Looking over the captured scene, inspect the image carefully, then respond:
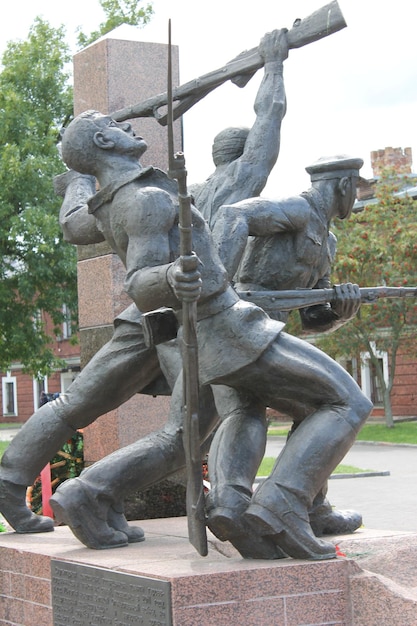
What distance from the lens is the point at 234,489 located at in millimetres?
4957

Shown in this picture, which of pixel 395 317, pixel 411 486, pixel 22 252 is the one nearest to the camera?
pixel 411 486

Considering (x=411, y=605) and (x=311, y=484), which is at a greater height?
(x=311, y=484)

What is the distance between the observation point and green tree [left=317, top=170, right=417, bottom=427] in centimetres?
2797

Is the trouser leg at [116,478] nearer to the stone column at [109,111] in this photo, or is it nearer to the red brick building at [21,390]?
the stone column at [109,111]

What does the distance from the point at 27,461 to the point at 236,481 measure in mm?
1731

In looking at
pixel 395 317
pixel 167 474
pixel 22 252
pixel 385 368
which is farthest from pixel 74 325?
pixel 167 474

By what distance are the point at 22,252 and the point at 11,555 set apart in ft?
68.2

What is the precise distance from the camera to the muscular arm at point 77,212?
20.0ft

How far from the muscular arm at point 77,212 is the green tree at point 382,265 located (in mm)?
21190

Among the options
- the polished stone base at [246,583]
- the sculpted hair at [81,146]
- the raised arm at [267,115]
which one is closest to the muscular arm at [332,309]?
the raised arm at [267,115]

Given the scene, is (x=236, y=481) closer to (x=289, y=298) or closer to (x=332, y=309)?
(x=289, y=298)

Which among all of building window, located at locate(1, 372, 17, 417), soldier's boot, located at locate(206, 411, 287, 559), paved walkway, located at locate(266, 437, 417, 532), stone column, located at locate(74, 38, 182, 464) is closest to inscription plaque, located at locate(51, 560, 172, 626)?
soldier's boot, located at locate(206, 411, 287, 559)

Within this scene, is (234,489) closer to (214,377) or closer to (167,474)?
(214,377)

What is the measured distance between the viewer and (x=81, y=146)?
5586 mm
